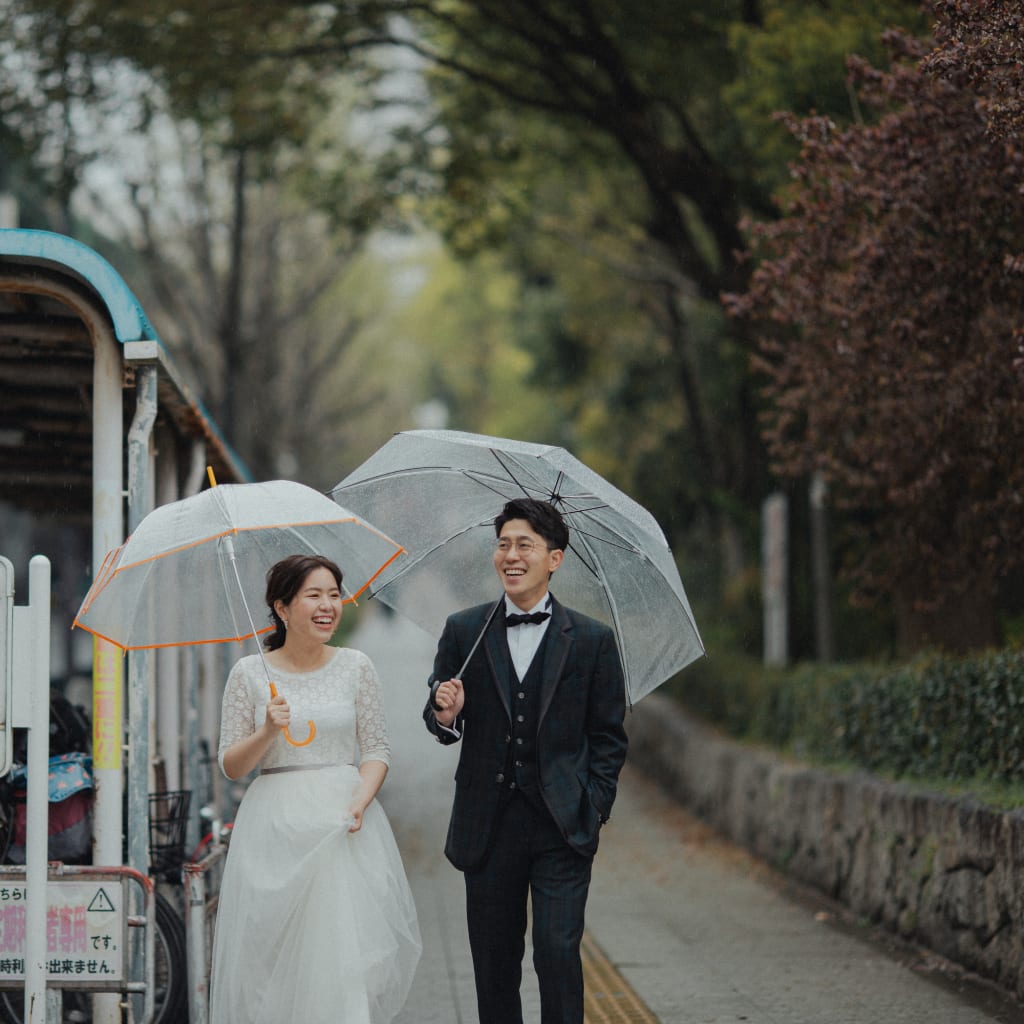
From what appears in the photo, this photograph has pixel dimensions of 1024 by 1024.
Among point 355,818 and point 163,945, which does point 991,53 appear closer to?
point 355,818

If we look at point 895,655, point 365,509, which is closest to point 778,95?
point 895,655

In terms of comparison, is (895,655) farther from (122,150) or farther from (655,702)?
(122,150)

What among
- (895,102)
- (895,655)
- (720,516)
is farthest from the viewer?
(720,516)

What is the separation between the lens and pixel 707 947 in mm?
9117

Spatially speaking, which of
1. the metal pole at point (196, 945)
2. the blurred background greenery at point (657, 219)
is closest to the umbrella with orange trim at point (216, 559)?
the metal pole at point (196, 945)

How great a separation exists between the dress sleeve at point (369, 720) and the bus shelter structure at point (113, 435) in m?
1.60

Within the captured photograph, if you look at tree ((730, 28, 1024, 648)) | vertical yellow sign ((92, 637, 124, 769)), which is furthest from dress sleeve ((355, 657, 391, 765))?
tree ((730, 28, 1024, 648))

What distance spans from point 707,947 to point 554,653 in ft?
15.5

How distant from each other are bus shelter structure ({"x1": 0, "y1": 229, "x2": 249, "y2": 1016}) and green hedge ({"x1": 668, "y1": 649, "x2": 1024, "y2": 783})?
4.36m

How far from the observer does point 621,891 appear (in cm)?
1148

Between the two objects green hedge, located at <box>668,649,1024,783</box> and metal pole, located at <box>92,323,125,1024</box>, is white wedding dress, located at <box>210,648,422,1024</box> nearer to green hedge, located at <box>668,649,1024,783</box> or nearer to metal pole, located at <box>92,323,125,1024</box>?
metal pole, located at <box>92,323,125,1024</box>

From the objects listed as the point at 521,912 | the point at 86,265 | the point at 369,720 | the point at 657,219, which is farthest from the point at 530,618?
the point at 657,219

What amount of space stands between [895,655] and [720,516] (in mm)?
6982

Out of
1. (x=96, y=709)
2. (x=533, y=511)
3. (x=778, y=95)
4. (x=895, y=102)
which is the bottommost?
(x=96, y=709)
